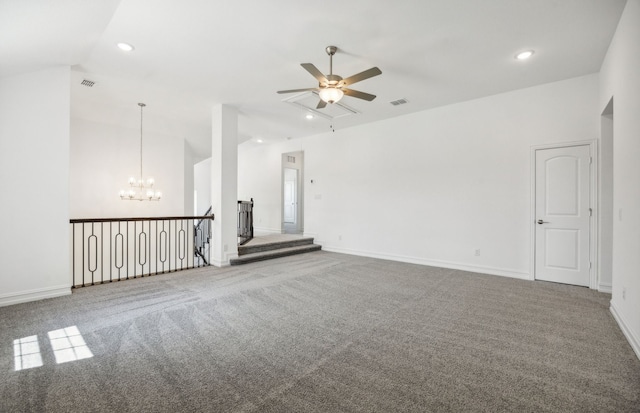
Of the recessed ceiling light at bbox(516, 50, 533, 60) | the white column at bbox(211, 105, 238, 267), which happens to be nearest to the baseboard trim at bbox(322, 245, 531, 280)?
the white column at bbox(211, 105, 238, 267)

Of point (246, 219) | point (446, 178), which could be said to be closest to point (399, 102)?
point (446, 178)

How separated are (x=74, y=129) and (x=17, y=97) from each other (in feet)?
10.8

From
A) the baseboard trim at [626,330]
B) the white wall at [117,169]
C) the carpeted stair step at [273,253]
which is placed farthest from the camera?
the white wall at [117,169]

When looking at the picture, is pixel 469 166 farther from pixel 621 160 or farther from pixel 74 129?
pixel 74 129

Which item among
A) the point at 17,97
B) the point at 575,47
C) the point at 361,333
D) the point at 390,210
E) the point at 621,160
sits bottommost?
the point at 361,333

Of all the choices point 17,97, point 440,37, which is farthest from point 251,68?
point 17,97

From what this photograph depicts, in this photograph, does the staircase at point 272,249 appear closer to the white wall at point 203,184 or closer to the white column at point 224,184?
the white column at point 224,184

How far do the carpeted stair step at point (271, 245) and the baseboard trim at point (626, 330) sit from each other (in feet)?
18.9

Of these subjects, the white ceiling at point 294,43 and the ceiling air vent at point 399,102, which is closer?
the white ceiling at point 294,43

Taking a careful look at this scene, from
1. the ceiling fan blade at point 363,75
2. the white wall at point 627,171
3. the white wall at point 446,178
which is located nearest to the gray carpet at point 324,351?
the white wall at point 627,171

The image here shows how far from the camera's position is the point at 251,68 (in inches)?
164

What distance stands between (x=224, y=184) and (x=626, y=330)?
591 centimetres

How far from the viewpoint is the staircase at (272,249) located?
19.9ft

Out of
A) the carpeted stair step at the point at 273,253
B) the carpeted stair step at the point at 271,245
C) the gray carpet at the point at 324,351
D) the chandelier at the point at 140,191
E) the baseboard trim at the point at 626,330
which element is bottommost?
the gray carpet at the point at 324,351
